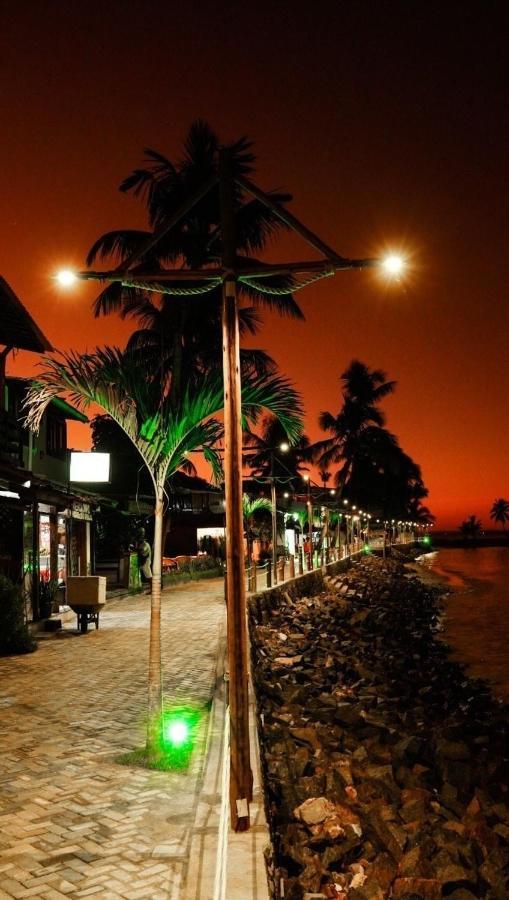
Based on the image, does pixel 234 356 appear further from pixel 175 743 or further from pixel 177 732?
pixel 177 732

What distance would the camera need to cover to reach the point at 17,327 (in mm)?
15047

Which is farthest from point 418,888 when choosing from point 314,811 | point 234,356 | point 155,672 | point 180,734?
point 234,356

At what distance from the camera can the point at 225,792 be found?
5.22 metres

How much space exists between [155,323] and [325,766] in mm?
17596

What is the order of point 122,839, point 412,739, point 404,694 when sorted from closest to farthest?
point 122,839 → point 412,739 → point 404,694

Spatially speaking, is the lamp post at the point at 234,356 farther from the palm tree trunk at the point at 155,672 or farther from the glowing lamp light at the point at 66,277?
the palm tree trunk at the point at 155,672

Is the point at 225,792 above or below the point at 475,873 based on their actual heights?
above

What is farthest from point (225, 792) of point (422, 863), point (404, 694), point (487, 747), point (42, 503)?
point (42, 503)

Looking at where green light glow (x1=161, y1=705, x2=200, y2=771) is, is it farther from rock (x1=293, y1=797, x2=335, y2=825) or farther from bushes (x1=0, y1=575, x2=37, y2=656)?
bushes (x1=0, y1=575, x2=37, y2=656)

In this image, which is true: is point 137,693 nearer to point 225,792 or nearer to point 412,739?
point 412,739

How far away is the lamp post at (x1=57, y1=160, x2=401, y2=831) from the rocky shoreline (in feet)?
2.78

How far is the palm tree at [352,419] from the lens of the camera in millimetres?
48562

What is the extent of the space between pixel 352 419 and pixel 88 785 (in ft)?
145

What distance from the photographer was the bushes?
12.0 m
